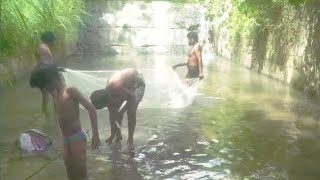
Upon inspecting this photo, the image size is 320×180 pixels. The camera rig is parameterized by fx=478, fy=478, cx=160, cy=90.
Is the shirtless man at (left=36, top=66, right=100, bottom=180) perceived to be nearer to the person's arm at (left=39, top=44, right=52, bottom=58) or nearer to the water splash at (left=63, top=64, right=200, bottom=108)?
the person's arm at (left=39, top=44, right=52, bottom=58)

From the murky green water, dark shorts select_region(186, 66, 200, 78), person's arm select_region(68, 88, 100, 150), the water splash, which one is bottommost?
the murky green water

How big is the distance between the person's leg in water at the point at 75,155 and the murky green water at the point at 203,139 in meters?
1.21

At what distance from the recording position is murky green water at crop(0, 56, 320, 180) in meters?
6.17

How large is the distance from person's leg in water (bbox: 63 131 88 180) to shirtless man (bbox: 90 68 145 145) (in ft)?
5.71

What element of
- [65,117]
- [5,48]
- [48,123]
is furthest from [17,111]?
[65,117]

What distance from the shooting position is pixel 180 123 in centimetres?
876

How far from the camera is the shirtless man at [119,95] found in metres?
6.53

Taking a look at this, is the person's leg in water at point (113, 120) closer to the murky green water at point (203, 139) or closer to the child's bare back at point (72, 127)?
the murky green water at point (203, 139)

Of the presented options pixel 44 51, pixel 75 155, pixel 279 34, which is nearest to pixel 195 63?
pixel 44 51

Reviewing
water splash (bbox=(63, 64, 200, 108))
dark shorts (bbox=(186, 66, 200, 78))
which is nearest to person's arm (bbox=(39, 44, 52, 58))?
water splash (bbox=(63, 64, 200, 108))

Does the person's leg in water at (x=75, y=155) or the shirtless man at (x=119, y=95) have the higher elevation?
the shirtless man at (x=119, y=95)

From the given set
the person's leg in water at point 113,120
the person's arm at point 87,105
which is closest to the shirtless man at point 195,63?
the person's leg in water at point 113,120

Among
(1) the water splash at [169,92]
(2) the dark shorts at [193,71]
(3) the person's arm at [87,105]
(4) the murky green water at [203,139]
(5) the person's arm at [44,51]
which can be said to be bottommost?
(4) the murky green water at [203,139]

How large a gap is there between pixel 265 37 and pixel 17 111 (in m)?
8.00
